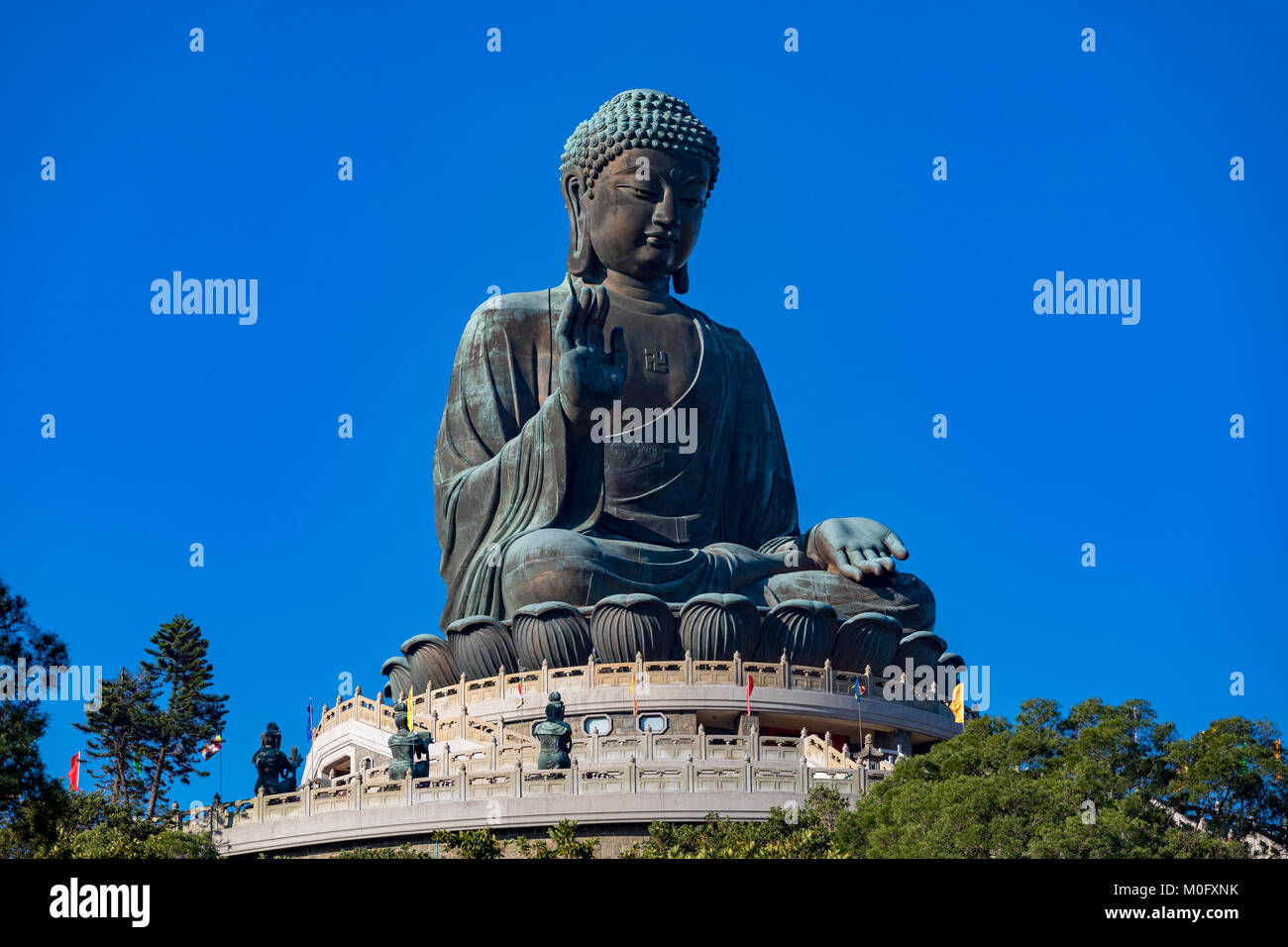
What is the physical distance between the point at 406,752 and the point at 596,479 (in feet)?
26.8

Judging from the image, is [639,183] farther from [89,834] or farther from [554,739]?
[89,834]

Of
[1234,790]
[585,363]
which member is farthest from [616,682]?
[1234,790]

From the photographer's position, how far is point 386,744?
2759 cm

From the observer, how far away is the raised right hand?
3005 centimetres

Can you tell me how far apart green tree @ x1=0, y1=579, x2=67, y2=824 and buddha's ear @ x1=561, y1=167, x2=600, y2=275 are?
17887 millimetres

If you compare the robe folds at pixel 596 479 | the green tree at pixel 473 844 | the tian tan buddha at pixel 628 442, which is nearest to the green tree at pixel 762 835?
the green tree at pixel 473 844

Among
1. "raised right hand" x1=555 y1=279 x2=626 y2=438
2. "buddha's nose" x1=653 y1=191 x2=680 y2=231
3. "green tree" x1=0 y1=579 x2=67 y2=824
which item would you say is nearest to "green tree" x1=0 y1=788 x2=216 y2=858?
"green tree" x1=0 y1=579 x2=67 y2=824

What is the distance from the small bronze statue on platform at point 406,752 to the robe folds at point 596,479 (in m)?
5.78

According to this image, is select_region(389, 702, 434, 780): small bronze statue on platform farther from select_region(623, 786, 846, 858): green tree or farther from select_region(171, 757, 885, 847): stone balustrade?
select_region(623, 786, 846, 858): green tree

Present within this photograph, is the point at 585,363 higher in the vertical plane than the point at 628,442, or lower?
higher

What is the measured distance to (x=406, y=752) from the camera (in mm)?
23969

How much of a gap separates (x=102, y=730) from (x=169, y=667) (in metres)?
1.68
